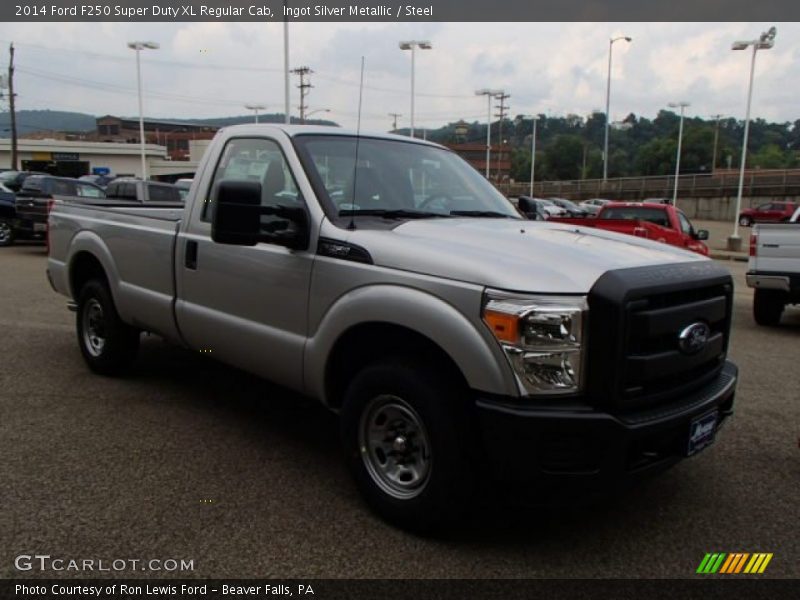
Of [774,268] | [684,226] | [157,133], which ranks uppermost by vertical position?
[157,133]

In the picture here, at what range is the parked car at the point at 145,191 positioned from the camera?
13.7m

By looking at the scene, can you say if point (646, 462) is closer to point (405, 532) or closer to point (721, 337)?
point (721, 337)

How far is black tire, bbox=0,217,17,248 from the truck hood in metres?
15.8

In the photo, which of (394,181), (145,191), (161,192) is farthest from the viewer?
(161,192)

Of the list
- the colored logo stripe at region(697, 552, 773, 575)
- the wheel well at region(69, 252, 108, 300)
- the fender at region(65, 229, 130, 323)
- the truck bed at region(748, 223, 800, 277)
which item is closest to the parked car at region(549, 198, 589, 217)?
the truck bed at region(748, 223, 800, 277)

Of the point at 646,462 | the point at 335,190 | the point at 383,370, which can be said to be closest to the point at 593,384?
the point at 646,462

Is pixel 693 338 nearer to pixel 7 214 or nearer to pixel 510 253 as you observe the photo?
pixel 510 253

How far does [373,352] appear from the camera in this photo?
352 cm

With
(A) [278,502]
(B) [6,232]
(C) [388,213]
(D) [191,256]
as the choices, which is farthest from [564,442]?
(B) [6,232]

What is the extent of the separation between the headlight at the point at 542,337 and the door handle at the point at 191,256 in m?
2.38

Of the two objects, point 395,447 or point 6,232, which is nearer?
point 395,447

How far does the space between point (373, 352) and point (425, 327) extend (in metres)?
0.59

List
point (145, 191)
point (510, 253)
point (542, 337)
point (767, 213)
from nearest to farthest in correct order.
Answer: point (542, 337), point (510, 253), point (145, 191), point (767, 213)

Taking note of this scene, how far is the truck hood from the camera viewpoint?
284cm
